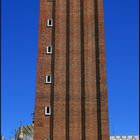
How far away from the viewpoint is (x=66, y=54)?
42219mm

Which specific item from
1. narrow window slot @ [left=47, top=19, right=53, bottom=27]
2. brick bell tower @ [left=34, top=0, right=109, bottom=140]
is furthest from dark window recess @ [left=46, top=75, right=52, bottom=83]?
narrow window slot @ [left=47, top=19, right=53, bottom=27]

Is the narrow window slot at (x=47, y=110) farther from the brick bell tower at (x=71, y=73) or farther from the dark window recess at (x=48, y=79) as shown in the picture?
the dark window recess at (x=48, y=79)

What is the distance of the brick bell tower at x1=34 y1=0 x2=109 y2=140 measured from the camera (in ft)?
127

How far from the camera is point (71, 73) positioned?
135 feet

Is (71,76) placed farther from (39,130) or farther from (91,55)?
(39,130)

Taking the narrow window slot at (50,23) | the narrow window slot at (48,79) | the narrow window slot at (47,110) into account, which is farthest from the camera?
the narrow window slot at (50,23)

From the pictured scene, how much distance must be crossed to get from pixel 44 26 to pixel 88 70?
25.5 feet

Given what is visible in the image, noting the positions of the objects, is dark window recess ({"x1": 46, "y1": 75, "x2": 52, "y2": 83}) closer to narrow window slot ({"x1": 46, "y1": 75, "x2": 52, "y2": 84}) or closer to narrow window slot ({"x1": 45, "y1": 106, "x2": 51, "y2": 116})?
narrow window slot ({"x1": 46, "y1": 75, "x2": 52, "y2": 84})

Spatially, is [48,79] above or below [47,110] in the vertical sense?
above

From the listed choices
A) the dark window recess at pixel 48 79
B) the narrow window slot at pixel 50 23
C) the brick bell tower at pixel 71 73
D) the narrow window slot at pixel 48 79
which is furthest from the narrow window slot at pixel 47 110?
the narrow window slot at pixel 50 23

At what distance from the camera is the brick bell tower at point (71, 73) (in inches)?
1523

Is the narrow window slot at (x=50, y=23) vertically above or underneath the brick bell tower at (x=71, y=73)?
above

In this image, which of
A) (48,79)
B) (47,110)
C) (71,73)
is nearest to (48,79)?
(48,79)

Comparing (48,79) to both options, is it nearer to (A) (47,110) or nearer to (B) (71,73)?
(B) (71,73)
